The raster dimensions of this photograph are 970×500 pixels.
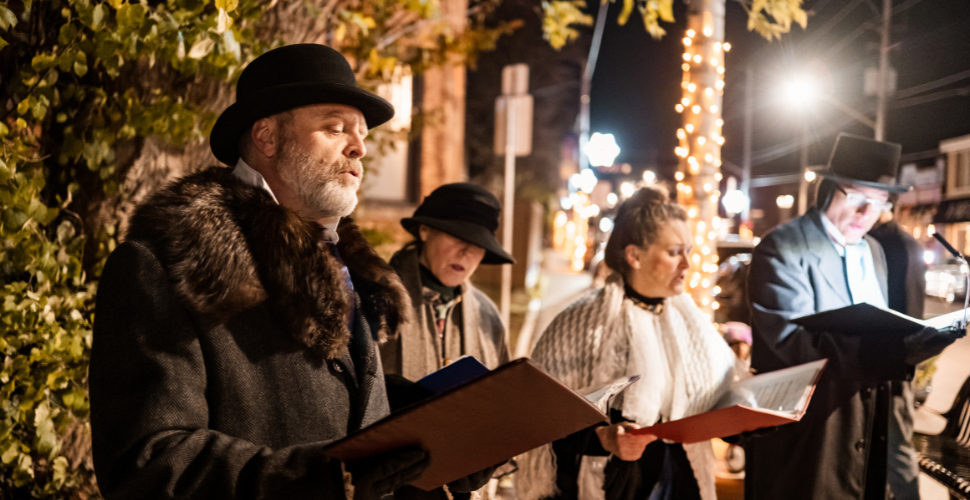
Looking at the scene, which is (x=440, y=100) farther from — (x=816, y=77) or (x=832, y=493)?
(x=832, y=493)

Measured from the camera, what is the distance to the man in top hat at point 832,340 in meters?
2.84

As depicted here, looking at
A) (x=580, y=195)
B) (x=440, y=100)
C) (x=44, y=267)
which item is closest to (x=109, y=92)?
(x=44, y=267)

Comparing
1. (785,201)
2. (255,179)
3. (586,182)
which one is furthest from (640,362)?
(785,201)

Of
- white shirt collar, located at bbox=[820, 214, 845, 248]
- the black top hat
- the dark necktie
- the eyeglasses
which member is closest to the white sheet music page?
white shirt collar, located at bbox=[820, 214, 845, 248]

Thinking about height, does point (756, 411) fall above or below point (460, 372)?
below

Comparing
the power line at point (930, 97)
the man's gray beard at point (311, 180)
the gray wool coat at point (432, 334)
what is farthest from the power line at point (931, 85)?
the man's gray beard at point (311, 180)

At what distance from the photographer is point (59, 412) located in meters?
2.68

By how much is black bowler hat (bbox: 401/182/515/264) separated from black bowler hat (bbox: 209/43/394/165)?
1316mm

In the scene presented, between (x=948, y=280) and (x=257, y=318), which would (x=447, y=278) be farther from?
(x=948, y=280)

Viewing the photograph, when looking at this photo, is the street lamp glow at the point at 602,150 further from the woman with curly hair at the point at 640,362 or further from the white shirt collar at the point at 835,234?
the woman with curly hair at the point at 640,362

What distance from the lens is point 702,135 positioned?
4945 millimetres

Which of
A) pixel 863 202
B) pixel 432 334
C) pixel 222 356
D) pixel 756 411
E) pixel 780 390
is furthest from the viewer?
pixel 432 334

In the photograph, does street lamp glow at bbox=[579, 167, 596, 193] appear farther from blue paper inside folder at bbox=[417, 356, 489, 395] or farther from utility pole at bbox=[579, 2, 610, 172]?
blue paper inside folder at bbox=[417, 356, 489, 395]

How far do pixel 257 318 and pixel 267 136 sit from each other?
0.55 meters
